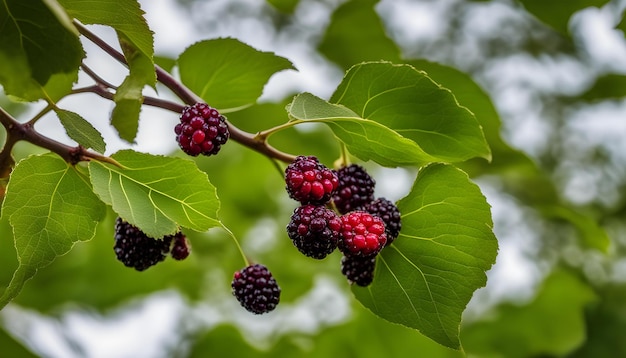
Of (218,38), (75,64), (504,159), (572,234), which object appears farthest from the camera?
(572,234)

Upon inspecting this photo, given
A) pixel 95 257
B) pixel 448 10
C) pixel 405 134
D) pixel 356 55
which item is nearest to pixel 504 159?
pixel 356 55

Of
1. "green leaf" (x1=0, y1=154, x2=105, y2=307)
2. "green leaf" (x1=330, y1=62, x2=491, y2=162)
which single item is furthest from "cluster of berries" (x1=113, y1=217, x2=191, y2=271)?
"green leaf" (x1=330, y1=62, x2=491, y2=162)

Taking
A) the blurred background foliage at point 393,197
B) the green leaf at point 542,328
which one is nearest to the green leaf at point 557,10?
the blurred background foliage at point 393,197

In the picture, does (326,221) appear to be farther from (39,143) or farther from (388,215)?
(39,143)

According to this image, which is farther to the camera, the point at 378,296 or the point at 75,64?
the point at 378,296

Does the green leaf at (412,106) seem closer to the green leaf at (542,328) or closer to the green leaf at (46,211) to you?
the green leaf at (46,211)

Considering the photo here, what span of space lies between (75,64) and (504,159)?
5.10 ft

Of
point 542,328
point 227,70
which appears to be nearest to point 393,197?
point 542,328

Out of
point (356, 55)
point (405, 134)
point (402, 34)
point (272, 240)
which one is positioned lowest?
point (405, 134)

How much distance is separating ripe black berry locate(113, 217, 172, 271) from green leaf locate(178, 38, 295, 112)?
254 mm

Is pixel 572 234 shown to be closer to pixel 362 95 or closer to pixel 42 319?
pixel 42 319

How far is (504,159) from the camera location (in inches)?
84.8

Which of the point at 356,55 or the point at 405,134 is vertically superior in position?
the point at 356,55

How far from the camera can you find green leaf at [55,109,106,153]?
3.01 ft
